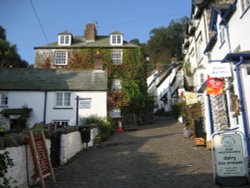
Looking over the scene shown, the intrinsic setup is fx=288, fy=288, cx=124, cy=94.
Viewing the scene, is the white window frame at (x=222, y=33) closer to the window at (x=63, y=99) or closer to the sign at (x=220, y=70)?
the sign at (x=220, y=70)

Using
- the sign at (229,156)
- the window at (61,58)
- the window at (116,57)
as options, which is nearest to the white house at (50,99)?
the window at (116,57)

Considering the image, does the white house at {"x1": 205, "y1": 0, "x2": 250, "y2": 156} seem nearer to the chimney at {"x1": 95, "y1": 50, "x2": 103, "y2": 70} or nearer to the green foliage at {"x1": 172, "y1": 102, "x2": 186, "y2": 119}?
the green foliage at {"x1": 172, "y1": 102, "x2": 186, "y2": 119}

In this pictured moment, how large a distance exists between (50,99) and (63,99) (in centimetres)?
122

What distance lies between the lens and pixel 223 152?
773cm

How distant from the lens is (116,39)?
3678 cm

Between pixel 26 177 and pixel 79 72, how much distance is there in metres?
23.9

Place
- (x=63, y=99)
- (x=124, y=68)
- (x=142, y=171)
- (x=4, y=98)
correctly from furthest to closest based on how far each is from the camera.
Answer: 1. (x=124, y=68)
2. (x=63, y=99)
3. (x=4, y=98)
4. (x=142, y=171)

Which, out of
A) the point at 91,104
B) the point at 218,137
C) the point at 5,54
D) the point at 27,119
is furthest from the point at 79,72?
the point at 218,137

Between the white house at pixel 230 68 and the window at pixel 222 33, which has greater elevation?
the window at pixel 222 33

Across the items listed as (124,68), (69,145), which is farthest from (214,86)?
(124,68)

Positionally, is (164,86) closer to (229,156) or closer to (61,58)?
(61,58)

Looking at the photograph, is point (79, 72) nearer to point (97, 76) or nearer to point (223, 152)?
point (97, 76)

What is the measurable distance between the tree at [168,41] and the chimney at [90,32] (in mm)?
30049

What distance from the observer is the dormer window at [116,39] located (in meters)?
36.6
